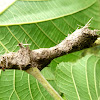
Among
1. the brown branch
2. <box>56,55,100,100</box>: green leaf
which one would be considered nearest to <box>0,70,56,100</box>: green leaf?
<box>56,55,100,100</box>: green leaf

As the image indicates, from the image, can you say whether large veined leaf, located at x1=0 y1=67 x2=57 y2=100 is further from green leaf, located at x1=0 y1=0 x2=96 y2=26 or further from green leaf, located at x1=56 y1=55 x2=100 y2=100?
green leaf, located at x1=0 y1=0 x2=96 y2=26

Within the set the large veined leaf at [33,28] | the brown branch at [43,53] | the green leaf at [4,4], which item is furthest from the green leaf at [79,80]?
the green leaf at [4,4]

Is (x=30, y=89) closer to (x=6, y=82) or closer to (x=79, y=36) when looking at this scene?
(x=6, y=82)

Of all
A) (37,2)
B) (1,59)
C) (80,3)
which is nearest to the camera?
(1,59)

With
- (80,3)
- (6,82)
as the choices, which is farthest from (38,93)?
(80,3)

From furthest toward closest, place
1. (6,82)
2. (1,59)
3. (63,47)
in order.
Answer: (6,82)
(63,47)
(1,59)

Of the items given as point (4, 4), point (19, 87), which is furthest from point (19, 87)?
point (4, 4)
